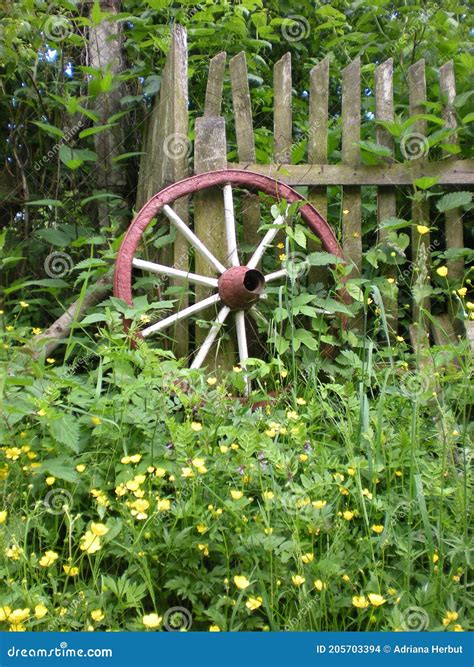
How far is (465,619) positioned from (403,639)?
0.70 ft

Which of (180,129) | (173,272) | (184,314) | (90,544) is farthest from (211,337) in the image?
(90,544)

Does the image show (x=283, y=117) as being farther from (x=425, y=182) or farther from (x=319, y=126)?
(x=425, y=182)

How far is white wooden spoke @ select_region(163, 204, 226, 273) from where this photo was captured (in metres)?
3.05

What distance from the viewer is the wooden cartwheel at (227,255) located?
116 inches

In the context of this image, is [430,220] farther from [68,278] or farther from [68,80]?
[68,80]

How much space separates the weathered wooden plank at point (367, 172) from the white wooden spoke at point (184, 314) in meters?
0.65

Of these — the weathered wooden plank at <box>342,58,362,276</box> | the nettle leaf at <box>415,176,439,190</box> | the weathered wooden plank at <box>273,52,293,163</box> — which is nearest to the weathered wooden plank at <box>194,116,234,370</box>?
the weathered wooden plank at <box>273,52,293,163</box>

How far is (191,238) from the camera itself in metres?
Result: 3.09

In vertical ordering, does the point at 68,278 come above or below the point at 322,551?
above

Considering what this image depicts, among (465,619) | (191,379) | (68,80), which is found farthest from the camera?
(68,80)

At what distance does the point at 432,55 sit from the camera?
12.4 ft

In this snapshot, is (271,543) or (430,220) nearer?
(271,543)

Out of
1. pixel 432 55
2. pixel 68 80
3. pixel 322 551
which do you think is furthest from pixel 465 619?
pixel 68 80

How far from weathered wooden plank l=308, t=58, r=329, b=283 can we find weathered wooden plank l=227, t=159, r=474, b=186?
6 cm
